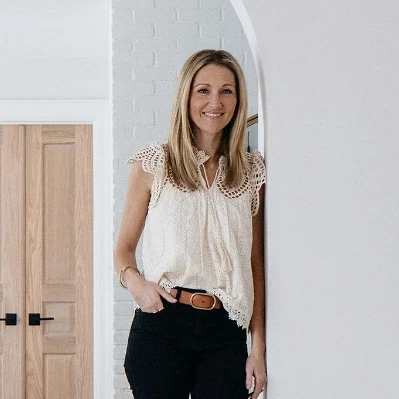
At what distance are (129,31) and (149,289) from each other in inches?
67.5

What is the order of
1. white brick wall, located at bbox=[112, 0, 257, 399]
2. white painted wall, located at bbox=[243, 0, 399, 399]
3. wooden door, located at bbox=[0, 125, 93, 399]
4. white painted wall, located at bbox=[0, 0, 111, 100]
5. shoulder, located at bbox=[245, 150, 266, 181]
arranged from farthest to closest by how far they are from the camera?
wooden door, located at bbox=[0, 125, 93, 399], white painted wall, located at bbox=[0, 0, 111, 100], white brick wall, located at bbox=[112, 0, 257, 399], shoulder, located at bbox=[245, 150, 266, 181], white painted wall, located at bbox=[243, 0, 399, 399]

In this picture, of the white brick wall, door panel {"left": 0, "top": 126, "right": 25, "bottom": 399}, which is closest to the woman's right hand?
the white brick wall

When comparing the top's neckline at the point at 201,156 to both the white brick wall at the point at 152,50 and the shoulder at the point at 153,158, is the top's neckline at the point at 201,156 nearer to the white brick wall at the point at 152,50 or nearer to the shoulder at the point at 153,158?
the shoulder at the point at 153,158

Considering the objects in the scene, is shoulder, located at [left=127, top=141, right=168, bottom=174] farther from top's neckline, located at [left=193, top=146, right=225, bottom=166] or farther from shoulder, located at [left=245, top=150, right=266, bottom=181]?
shoulder, located at [left=245, top=150, right=266, bottom=181]

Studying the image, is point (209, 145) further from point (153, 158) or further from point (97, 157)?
point (97, 157)

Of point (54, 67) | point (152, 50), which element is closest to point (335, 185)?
point (152, 50)

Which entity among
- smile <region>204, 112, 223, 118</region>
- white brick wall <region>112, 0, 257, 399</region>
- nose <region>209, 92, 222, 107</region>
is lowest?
smile <region>204, 112, 223, 118</region>

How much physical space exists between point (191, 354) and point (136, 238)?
0.27 meters

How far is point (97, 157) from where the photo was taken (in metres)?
4.07

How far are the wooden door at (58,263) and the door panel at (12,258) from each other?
0.07ft

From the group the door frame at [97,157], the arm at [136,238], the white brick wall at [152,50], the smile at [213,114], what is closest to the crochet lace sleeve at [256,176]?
the smile at [213,114]

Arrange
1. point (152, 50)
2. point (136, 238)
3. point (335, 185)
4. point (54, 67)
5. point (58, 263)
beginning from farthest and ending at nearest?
point (58, 263) → point (54, 67) → point (152, 50) → point (136, 238) → point (335, 185)

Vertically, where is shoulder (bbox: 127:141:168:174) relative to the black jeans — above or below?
above

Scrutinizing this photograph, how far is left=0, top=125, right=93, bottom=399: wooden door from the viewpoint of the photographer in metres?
4.14
